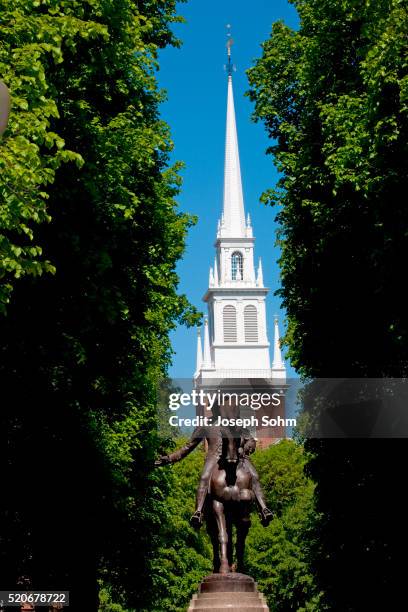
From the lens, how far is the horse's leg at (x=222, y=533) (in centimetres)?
1789

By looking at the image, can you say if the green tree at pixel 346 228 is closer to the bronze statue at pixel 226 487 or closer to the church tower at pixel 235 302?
the bronze statue at pixel 226 487

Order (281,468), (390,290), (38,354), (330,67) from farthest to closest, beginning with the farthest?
(281,468)
(330,67)
(390,290)
(38,354)

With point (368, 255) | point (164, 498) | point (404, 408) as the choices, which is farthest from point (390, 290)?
point (164, 498)

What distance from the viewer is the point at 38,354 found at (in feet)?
65.4

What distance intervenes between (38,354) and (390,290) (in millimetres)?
7238

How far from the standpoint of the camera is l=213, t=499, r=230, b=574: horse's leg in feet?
58.7

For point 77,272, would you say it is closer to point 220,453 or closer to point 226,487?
point 220,453

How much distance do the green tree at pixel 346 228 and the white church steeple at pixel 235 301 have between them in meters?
94.1

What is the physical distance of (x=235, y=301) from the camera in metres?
126

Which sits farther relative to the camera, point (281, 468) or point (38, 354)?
point (281, 468)

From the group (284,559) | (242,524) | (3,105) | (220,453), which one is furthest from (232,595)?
(284,559)

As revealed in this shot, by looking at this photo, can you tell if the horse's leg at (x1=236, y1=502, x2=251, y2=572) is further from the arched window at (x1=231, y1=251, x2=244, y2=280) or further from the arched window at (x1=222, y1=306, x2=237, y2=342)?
the arched window at (x1=231, y1=251, x2=244, y2=280)

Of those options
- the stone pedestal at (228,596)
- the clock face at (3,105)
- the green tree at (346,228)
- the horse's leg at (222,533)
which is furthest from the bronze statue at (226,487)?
the clock face at (3,105)

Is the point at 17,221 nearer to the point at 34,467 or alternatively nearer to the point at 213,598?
the point at 213,598
